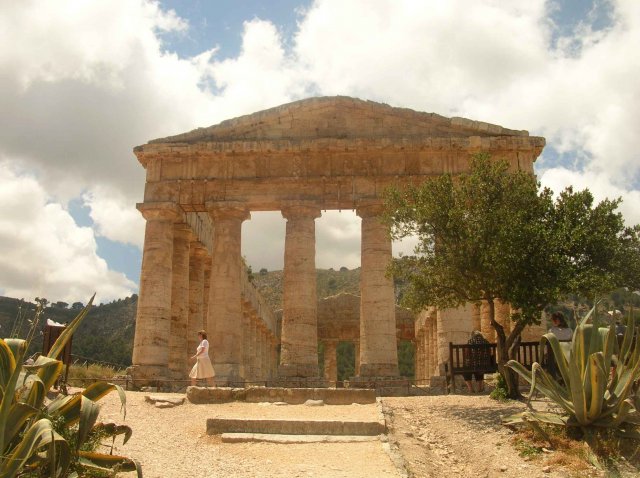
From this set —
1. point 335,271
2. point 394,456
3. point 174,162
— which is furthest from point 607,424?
point 335,271

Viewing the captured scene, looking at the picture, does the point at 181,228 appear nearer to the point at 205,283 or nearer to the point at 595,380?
the point at 205,283

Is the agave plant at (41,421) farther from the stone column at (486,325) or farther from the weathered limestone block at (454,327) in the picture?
the stone column at (486,325)

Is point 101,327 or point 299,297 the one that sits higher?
point 101,327

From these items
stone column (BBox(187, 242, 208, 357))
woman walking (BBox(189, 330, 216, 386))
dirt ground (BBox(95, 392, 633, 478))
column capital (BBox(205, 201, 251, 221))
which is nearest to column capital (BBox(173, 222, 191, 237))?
stone column (BBox(187, 242, 208, 357))

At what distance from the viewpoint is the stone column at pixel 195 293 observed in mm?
27328

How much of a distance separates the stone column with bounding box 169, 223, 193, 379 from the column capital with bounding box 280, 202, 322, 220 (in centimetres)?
455

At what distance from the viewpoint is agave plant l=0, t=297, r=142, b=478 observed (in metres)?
5.69

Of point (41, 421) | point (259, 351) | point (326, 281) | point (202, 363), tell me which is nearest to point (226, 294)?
point (202, 363)

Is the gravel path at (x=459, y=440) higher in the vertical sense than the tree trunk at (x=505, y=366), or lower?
lower

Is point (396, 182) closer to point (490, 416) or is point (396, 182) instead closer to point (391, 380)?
point (391, 380)

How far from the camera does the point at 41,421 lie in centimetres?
577

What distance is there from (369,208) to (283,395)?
9.30m

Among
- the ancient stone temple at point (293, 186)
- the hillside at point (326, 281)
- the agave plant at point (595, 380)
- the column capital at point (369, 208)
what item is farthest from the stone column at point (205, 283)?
Result: the hillside at point (326, 281)

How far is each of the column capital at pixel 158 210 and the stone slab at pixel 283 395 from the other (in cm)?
967
